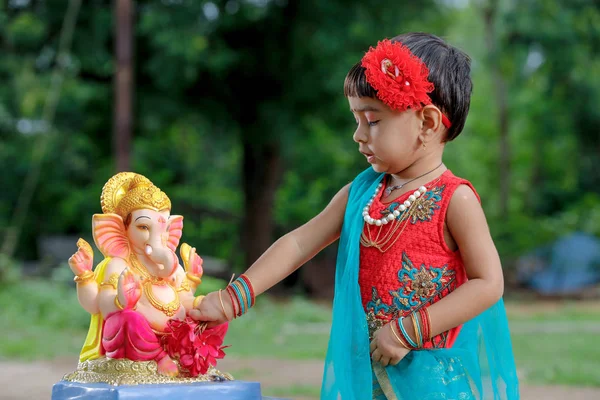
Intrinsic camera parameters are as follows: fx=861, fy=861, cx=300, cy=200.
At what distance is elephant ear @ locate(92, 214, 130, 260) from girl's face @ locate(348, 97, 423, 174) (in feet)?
2.41

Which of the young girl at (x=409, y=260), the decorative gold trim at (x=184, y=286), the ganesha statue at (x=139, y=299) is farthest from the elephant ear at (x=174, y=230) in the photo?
the young girl at (x=409, y=260)

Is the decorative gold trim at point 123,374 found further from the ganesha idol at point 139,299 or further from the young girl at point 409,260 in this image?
the young girl at point 409,260

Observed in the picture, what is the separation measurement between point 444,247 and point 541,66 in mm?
13891

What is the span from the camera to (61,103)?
13.6m

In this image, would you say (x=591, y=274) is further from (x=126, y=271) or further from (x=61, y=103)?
(x=126, y=271)

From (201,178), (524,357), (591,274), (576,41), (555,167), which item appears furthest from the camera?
(555,167)

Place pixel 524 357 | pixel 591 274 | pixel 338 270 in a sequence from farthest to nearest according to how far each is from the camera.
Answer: pixel 591 274
pixel 524 357
pixel 338 270

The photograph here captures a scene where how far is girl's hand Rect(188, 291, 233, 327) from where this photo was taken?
2.37 metres

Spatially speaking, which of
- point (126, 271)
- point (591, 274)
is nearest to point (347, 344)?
point (126, 271)

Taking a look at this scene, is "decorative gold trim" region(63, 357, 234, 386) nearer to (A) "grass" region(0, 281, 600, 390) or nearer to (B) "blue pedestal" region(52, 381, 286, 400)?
(B) "blue pedestal" region(52, 381, 286, 400)

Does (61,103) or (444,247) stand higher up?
(61,103)

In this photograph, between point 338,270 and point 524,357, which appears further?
point 524,357

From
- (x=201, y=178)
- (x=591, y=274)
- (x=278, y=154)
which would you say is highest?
(x=201, y=178)

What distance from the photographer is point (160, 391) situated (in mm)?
2256
